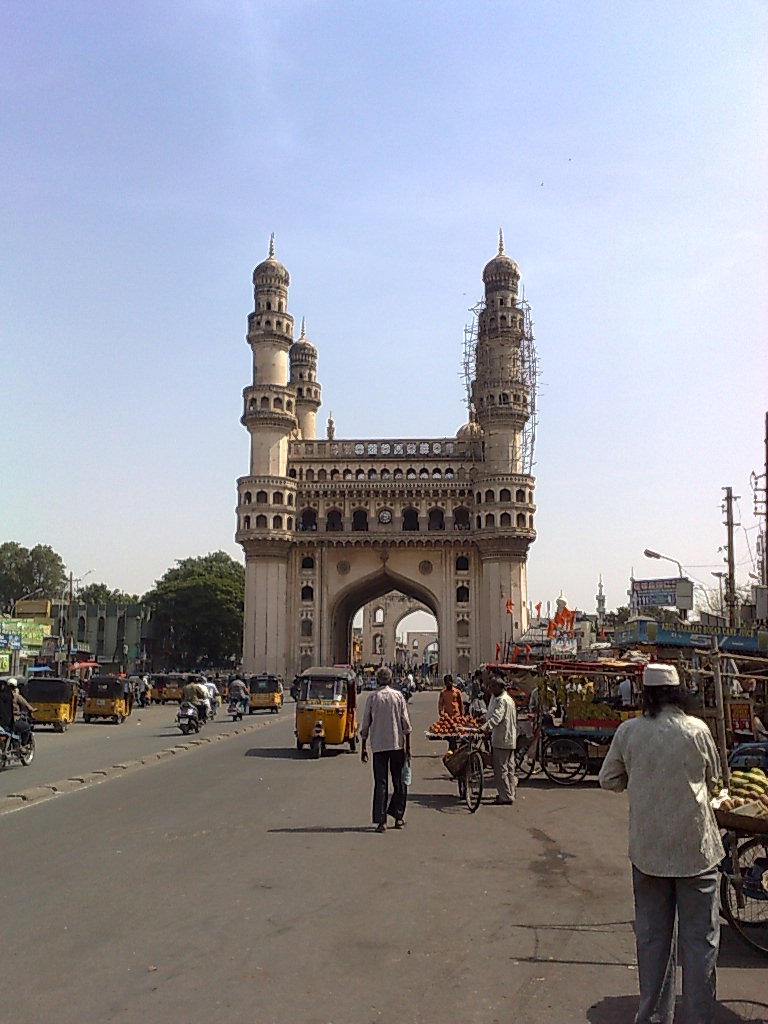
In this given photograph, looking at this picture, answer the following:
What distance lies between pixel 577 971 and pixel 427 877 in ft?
7.58

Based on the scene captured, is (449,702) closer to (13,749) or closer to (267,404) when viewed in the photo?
(13,749)

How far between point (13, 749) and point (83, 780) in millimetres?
2381

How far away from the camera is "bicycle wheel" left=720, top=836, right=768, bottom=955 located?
5395mm

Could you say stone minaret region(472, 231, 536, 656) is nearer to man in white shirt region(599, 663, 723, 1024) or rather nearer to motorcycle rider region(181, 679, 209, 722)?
motorcycle rider region(181, 679, 209, 722)

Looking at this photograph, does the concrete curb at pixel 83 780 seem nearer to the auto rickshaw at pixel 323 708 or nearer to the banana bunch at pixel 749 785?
the auto rickshaw at pixel 323 708

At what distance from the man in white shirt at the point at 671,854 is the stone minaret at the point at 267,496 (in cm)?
5637

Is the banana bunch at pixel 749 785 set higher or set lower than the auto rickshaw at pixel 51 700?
higher

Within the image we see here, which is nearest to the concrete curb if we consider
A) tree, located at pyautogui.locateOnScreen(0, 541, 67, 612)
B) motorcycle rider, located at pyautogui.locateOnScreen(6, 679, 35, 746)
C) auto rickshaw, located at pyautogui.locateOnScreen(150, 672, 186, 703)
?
Result: motorcycle rider, located at pyautogui.locateOnScreen(6, 679, 35, 746)

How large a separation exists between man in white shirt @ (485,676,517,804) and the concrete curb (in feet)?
17.5

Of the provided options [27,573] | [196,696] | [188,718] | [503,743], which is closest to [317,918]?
[503,743]

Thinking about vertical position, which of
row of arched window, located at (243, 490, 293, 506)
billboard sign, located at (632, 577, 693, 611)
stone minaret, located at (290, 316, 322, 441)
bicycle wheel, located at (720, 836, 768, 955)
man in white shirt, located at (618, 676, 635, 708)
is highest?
stone minaret, located at (290, 316, 322, 441)

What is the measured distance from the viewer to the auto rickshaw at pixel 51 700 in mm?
23422

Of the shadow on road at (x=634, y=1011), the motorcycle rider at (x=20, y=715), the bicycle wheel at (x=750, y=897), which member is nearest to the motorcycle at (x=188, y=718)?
the motorcycle rider at (x=20, y=715)

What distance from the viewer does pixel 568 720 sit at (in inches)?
541
